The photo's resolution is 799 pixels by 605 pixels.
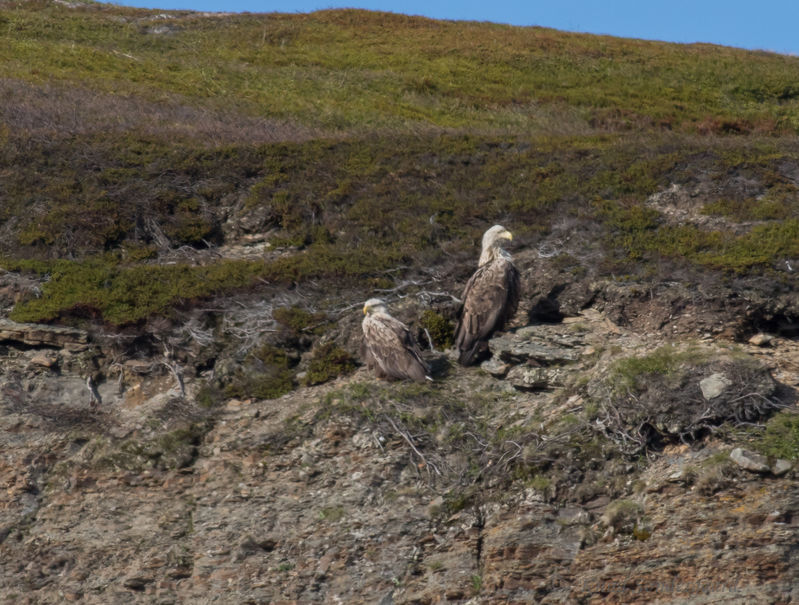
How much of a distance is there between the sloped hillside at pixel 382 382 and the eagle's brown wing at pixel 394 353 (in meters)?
0.26

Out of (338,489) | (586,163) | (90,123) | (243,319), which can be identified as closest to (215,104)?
(90,123)

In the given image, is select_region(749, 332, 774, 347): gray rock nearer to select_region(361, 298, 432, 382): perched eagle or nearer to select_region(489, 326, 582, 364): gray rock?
select_region(489, 326, 582, 364): gray rock

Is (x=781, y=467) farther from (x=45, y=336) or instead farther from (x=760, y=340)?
(x=45, y=336)

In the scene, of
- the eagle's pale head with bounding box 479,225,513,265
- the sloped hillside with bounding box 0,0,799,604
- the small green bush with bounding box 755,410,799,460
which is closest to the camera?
the small green bush with bounding box 755,410,799,460

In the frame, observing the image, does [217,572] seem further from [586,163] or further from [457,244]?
[586,163]

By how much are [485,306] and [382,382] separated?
5.99 feet

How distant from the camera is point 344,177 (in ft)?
62.4

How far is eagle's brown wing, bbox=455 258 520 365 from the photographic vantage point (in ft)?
41.4

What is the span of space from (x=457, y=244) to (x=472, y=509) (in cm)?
674

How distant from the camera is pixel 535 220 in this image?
55.0ft

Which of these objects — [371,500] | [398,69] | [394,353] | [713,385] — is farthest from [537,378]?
[398,69]

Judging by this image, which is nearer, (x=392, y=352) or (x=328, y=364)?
(x=392, y=352)

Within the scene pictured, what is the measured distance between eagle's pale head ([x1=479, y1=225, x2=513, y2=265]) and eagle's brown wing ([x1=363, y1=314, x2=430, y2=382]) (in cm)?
208

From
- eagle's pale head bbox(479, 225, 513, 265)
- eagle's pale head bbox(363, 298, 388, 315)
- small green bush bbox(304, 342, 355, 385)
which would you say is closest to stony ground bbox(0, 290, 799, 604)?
small green bush bbox(304, 342, 355, 385)
